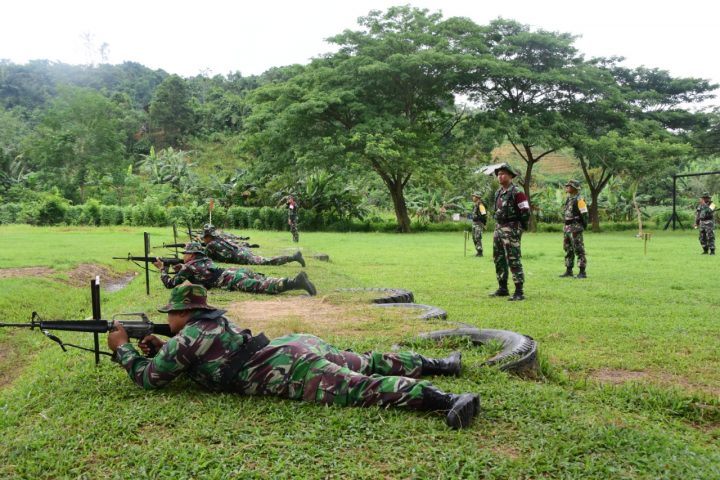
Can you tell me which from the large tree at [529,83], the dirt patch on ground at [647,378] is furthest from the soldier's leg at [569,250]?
the large tree at [529,83]

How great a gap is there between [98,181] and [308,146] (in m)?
18.5

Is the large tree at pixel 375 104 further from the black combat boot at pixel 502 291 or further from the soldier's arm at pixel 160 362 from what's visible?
the soldier's arm at pixel 160 362

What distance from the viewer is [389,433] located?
348cm

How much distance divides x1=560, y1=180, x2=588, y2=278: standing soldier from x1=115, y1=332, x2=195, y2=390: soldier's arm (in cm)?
847

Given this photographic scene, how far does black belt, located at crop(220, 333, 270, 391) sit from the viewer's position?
4.06 metres

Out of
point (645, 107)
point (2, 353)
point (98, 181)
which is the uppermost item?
point (645, 107)

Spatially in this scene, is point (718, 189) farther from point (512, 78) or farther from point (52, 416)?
point (52, 416)

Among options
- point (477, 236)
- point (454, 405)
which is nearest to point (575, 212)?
point (477, 236)

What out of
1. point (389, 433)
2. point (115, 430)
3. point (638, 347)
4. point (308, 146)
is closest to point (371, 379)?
point (389, 433)

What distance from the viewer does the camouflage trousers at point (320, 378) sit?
3.80m

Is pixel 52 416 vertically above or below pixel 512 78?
below

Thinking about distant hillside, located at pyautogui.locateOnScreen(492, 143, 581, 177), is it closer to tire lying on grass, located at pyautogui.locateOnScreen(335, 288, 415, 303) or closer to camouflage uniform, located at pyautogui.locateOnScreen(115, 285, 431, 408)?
tire lying on grass, located at pyautogui.locateOnScreen(335, 288, 415, 303)

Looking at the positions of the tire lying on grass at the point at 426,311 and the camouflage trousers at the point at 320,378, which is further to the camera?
→ the tire lying on grass at the point at 426,311

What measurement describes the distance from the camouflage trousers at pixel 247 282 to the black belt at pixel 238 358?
4960 mm
